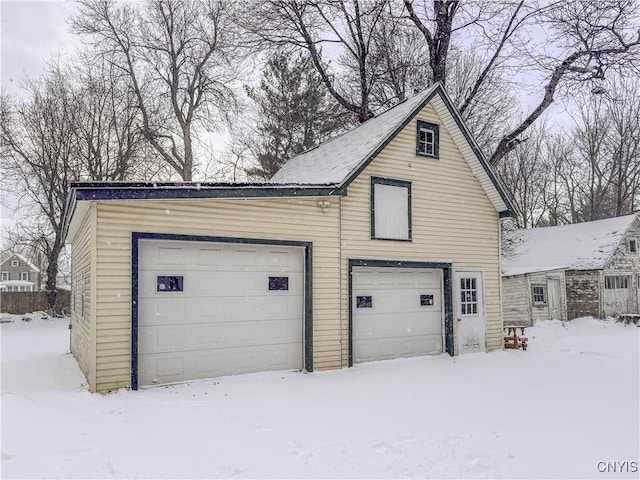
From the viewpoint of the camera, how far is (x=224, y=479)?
4.17 metres

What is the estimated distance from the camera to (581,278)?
68.7ft

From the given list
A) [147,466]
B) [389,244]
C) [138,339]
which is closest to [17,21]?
[138,339]

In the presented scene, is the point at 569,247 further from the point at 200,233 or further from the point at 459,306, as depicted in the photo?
the point at 200,233

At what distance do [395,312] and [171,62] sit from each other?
67.1ft

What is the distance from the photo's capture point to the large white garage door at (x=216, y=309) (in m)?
7.60

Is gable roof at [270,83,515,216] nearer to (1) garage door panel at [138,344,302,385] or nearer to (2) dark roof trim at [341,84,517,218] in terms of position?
(2) dark roof trim at [341,84,517,218]

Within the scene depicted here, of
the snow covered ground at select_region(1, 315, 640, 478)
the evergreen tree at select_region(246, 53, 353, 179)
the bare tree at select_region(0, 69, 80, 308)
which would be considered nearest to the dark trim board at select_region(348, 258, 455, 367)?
the snow covered ground at select_region(1, 315, 640, 478)

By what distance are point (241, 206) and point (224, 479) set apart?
5.12 metres

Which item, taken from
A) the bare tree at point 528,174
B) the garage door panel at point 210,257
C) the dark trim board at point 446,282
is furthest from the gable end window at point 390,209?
the bare tree at point 528,174

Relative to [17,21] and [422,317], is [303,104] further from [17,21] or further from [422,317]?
[422,317]

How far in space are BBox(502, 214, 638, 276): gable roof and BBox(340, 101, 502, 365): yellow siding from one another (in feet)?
30.4

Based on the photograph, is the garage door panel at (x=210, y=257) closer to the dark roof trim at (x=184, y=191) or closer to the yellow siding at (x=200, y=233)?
the yellow siding at (x=200, y=233)

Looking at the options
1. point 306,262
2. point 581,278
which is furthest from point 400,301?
point 581,278

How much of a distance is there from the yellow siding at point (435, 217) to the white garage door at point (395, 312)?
460mm
